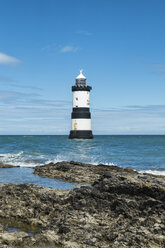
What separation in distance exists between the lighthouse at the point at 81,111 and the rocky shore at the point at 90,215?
37529 millimetres

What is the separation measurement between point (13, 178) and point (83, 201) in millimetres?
7693

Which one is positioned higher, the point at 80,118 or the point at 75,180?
the point at 80,118

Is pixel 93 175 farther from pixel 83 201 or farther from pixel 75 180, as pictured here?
pixel 83 201

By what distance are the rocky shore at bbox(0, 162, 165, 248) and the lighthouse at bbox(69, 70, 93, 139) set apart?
37529mm

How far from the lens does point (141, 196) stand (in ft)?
27.3

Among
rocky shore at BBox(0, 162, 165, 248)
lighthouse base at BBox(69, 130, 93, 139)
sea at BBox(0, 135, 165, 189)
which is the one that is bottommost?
sea at BBox(0, 135, 165, 189)

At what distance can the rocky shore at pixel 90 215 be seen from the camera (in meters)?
6.65

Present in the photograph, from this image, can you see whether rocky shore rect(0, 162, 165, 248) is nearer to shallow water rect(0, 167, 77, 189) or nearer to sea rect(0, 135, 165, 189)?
shallow water rect(0, 167, 77, 189)

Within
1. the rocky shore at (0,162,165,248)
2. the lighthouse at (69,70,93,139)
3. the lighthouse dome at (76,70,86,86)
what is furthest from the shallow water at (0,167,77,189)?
the lighthouse dome at (76,70,86,86)

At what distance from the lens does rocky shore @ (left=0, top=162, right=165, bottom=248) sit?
262 inches

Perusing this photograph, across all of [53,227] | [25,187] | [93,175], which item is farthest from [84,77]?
[53,227]

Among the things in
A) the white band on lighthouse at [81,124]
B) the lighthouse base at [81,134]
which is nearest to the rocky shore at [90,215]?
the white band on lighthouse at [81,124]

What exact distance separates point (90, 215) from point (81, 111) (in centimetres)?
3982

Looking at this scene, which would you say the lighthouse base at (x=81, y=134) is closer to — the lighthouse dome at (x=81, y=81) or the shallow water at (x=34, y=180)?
the lighthouse dome at (x=81, y=81)
